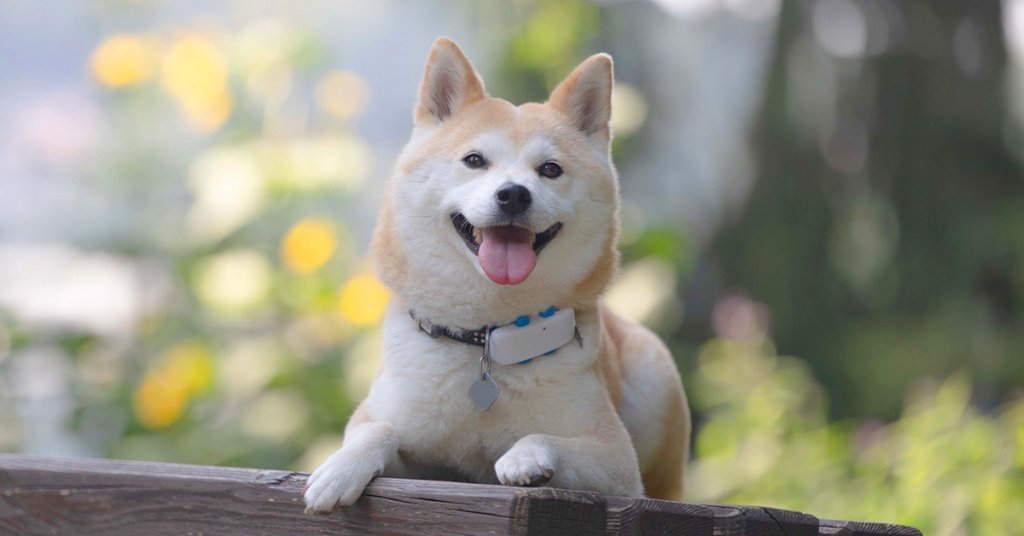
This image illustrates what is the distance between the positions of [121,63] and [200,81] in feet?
1.38

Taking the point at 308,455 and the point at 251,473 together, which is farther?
the point at 308,455

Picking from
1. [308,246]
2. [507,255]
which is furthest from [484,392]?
[308,246]

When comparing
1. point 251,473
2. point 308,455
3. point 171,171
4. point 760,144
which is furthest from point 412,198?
point 760,144

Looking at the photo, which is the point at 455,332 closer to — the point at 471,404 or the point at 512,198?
the point at 471,404

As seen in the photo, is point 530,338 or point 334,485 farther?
point 530,338

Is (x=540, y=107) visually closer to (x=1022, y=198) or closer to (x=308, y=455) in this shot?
(x=308, y=455)

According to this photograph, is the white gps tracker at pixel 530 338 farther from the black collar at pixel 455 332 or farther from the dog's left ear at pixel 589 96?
the dog's left ear at pixel 589 96

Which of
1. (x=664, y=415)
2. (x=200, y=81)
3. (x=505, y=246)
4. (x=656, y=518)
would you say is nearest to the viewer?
(x=656, y=518)

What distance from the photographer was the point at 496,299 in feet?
6.49

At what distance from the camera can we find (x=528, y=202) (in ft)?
6.37

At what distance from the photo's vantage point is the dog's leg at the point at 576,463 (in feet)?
5.51

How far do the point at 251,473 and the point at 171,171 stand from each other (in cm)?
360

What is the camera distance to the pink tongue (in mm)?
1879

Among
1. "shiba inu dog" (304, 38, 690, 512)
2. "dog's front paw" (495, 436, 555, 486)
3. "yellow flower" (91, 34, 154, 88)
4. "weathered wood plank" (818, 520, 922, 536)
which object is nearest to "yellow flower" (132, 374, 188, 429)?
"yellow flower" (91, 34, 154, 88)
